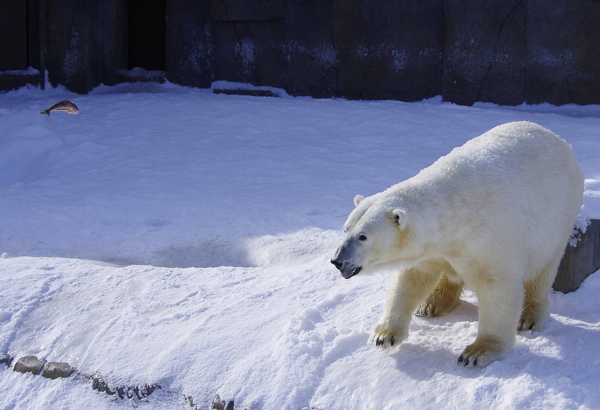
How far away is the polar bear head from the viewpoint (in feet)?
7.00

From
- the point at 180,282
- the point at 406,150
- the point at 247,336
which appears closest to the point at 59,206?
the point at 180,282

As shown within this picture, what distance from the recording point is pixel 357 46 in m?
8.67

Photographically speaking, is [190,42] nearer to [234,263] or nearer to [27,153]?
[27,153]

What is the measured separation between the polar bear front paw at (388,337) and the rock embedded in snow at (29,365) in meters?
1.58

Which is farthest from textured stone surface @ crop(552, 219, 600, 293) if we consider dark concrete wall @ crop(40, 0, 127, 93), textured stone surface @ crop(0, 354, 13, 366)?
dark concrete wall @ crop(40, 0, 127, 93)

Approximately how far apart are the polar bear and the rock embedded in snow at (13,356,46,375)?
1.57 m

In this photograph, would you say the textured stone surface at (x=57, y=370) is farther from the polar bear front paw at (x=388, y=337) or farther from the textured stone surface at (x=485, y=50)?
the textured stone surface at (x=485, y=50)

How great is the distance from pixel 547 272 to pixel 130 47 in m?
9.93

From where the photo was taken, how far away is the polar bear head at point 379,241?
2135mm

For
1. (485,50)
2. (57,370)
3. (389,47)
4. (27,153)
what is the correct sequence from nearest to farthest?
(57,370), (27,153), (485,50), (389,47)

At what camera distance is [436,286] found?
8.95ft

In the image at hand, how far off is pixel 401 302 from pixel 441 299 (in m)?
0.41

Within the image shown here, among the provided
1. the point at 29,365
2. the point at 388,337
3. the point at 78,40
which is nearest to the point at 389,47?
the point at 78,40

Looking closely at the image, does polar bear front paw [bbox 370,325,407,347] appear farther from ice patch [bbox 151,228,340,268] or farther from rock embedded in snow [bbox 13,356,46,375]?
rock embedded in snow [bbox 13,356,46,375]
